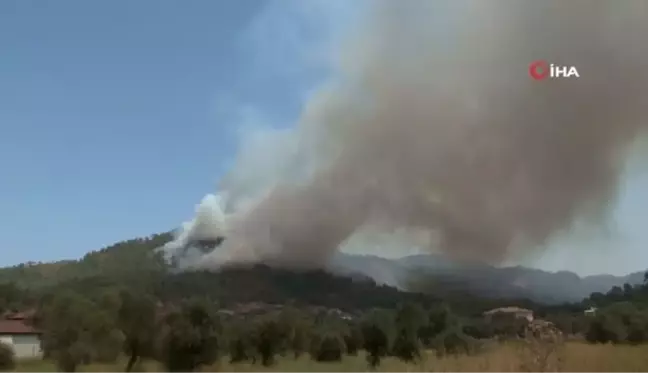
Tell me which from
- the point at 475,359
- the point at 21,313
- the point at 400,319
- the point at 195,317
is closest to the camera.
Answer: the point at 475,359

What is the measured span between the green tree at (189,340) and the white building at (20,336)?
3945 cm

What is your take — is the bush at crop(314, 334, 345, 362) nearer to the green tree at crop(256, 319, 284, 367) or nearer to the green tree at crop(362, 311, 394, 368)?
the green tree at crop(362, 311, 394, 368)

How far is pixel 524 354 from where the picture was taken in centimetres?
464

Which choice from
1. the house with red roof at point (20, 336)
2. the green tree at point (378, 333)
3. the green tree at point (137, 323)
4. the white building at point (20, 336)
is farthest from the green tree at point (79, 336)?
the white building at point (20, 336)

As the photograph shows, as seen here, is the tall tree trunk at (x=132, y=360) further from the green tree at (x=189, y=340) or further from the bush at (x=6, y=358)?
the bush at (x=6, y=358)

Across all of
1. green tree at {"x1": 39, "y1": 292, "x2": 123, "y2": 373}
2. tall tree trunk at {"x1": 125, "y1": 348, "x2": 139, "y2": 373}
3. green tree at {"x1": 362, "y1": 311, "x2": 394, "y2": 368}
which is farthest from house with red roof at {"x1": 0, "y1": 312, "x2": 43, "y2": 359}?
tall tree trunk at {"x1": 125, "y1": 348, "x2": 139, "y2": 373}

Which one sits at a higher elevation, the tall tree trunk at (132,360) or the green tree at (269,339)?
the green tree at (269,339)

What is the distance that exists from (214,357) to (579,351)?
109 ft

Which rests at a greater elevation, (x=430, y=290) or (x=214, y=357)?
(x=430, y=290)

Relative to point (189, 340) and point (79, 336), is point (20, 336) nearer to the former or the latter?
point (79, 336)

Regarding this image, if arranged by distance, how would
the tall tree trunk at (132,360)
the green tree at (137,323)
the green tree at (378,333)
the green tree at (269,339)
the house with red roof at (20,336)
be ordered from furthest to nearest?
the house with red roof at (20,336) < the green tree at (269,339) < the green tree at (378,333) < the green tree at (137,323) < the tall tree trunk at (132,360)

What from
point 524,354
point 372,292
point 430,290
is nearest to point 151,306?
point 524,354

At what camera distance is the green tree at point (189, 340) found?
3772 cm

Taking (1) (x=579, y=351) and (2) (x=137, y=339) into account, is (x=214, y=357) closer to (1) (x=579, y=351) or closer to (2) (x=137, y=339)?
(2) (x=137, y=339)
